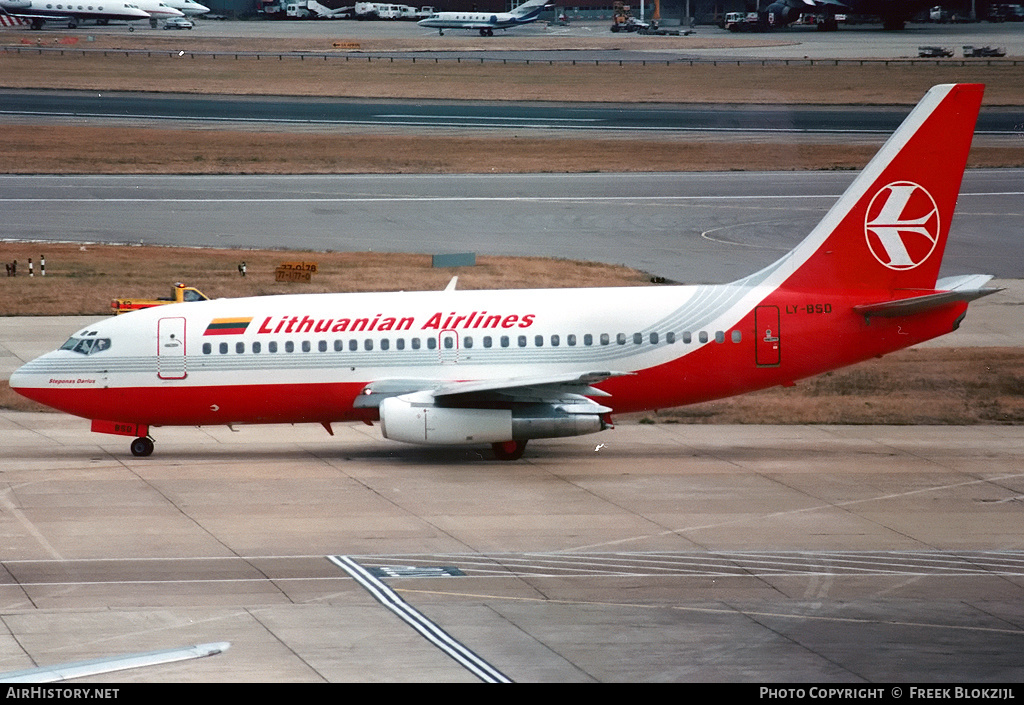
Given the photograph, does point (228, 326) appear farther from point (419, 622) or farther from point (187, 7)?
point (187, 7)

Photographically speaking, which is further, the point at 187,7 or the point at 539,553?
the point at 187,7

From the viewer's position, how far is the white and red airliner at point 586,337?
33.7 m

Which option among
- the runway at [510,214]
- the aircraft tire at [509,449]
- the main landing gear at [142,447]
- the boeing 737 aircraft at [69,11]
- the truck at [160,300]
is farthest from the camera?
the boeing 737 aircraft at [69,11]

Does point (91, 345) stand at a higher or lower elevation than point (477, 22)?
lower

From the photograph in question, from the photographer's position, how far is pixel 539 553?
26266 millimetres

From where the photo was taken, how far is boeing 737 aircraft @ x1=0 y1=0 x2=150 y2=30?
550 ft

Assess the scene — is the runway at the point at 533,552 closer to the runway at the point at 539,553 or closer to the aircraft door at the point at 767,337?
the runway at the point at 539,553

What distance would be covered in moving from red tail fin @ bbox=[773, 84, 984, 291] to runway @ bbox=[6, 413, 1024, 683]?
4.42 m

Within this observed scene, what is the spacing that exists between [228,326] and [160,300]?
1925cm

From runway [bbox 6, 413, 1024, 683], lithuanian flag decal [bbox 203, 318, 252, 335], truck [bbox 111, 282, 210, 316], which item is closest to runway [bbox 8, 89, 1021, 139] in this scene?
truck [bbox 111, 282, 210, 316]

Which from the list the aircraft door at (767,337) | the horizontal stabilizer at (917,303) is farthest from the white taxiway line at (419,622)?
the horizontal stabilizer at (917,303)

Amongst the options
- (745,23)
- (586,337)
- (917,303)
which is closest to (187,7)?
(745,23)

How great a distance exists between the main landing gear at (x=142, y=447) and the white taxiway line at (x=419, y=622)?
33.9ft
